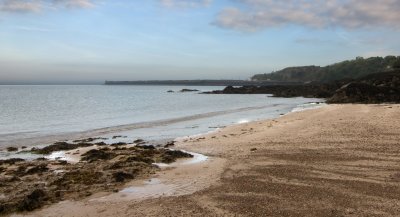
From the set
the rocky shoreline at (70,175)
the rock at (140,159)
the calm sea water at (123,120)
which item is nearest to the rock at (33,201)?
the rocky shoreline at (70,175)

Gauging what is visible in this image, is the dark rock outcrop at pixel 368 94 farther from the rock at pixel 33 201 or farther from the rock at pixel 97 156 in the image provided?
the rock at pixel 33 201

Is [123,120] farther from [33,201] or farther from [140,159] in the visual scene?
[33,201]

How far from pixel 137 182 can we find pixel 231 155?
4.03 m

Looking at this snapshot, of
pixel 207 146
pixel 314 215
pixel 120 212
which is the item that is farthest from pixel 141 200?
pixel 207 146

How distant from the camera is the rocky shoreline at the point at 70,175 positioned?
26.5 ft

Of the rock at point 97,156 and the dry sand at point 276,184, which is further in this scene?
the rock at point 97,156

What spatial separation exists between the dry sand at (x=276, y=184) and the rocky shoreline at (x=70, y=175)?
0.45 m

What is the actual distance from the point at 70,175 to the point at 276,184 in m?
5.09

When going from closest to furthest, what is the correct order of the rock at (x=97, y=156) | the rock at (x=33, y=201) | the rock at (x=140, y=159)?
the rock at (x=33, y=201) → the rock at (x=140, y=159) → the rock at (x=97, y=156)

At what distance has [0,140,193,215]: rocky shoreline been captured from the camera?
806 centimetres

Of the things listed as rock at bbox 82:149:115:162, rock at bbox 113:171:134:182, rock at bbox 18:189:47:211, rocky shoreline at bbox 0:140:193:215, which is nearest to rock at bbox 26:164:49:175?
rocky shoreline at bbox 0:140:193:215

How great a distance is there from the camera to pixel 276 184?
8656mm

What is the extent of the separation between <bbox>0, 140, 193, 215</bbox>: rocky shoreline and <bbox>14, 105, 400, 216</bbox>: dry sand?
0.45 m

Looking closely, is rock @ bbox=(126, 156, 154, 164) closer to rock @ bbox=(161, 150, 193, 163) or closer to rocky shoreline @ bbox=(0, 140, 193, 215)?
rocky shoreline @ bbox=(0, 140, 193, 215)
